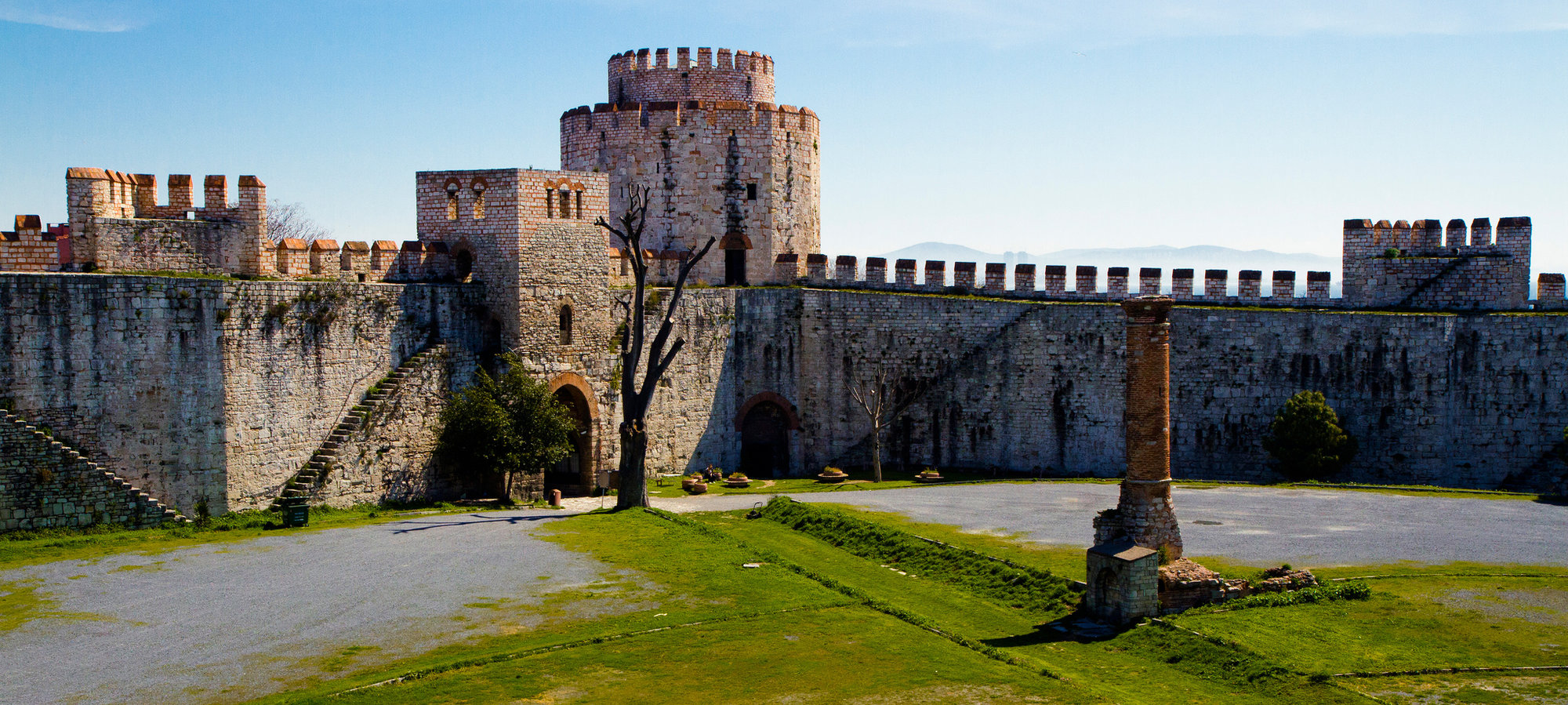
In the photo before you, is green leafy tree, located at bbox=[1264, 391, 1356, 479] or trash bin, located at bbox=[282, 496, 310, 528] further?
green leafy tree, located at bbox=[1264, 391, 1356, 479]

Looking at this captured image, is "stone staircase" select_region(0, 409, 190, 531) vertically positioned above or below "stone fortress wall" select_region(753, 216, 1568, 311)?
below

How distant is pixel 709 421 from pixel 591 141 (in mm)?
7745

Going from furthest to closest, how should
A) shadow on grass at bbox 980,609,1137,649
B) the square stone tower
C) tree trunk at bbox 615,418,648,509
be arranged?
the square stone tower, tree trunk at bbox 615,418,648,509, shadow on grass at bbox 980,609,1137,649

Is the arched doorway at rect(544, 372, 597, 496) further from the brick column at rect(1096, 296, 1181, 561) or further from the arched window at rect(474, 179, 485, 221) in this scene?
the brick column at rect(1096, 296, 1181, 561)

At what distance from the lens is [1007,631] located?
16719mm

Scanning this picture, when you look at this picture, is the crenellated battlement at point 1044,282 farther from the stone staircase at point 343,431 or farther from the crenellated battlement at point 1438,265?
the stone staircase at point 343,431

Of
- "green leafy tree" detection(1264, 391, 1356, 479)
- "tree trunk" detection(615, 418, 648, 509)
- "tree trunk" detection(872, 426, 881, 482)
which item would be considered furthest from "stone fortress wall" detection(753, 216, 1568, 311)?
"tree trunk" detection(615, 418, 648, 509)

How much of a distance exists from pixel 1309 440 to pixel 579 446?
1471 centimetres

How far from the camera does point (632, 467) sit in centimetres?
2477

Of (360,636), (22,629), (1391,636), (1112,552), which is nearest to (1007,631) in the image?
(1112,552)

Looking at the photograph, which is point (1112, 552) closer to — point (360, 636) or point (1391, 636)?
point (1391, 636)

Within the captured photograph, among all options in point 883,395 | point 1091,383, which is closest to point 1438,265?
point 1091,383

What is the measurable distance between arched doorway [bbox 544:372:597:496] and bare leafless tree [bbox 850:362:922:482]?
6.29 meters

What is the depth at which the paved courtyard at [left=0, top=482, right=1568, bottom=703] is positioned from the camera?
47.4 ft
